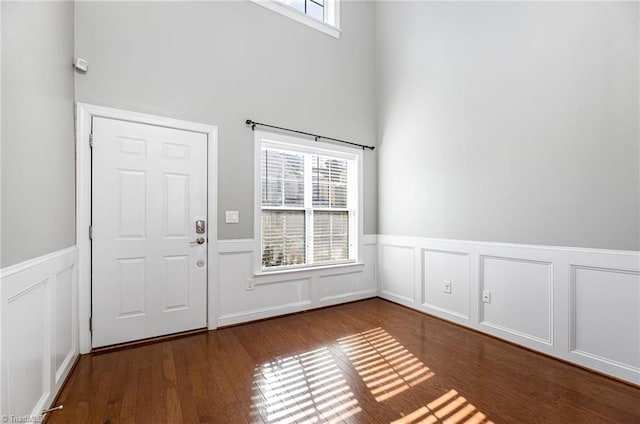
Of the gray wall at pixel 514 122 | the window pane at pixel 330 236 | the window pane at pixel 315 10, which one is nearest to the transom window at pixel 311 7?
the window pane at pixel 315 10

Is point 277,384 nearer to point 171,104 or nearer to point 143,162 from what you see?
point 143,162

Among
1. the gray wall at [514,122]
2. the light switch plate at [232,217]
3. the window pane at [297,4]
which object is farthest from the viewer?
the window pane at [297,4]

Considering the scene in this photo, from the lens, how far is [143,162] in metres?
2.67

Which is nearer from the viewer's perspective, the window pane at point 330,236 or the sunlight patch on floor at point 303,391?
the sunlight patch on floor at point 303,391

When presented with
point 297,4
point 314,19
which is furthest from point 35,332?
point 297,4

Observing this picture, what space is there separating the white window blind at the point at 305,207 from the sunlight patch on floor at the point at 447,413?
6.82 ft

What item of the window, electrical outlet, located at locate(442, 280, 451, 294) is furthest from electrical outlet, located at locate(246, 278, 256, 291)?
electrical outlet, located at locate(442, 280, 451, 294)

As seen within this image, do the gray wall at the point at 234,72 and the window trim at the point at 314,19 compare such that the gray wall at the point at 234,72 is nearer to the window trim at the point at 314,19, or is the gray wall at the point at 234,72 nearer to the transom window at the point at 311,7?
the window trim at the point at 314,19

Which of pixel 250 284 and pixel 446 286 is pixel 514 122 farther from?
pixel 250 284

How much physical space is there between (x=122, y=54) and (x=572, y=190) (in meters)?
3.93

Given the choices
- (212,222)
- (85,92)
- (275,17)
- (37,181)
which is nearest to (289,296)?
(212,222)

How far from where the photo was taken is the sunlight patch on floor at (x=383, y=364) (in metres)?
2.01

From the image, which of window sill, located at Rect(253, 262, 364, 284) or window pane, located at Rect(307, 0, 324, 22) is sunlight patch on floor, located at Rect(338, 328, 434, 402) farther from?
window pane, located at Rect(307, 0, 324, 22)

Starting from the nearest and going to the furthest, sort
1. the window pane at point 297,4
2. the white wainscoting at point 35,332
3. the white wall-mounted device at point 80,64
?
1. the white wainscoting at point 35,332
2. the white wall-mounted device at point 80,64
3. the window pane at point 297,4
